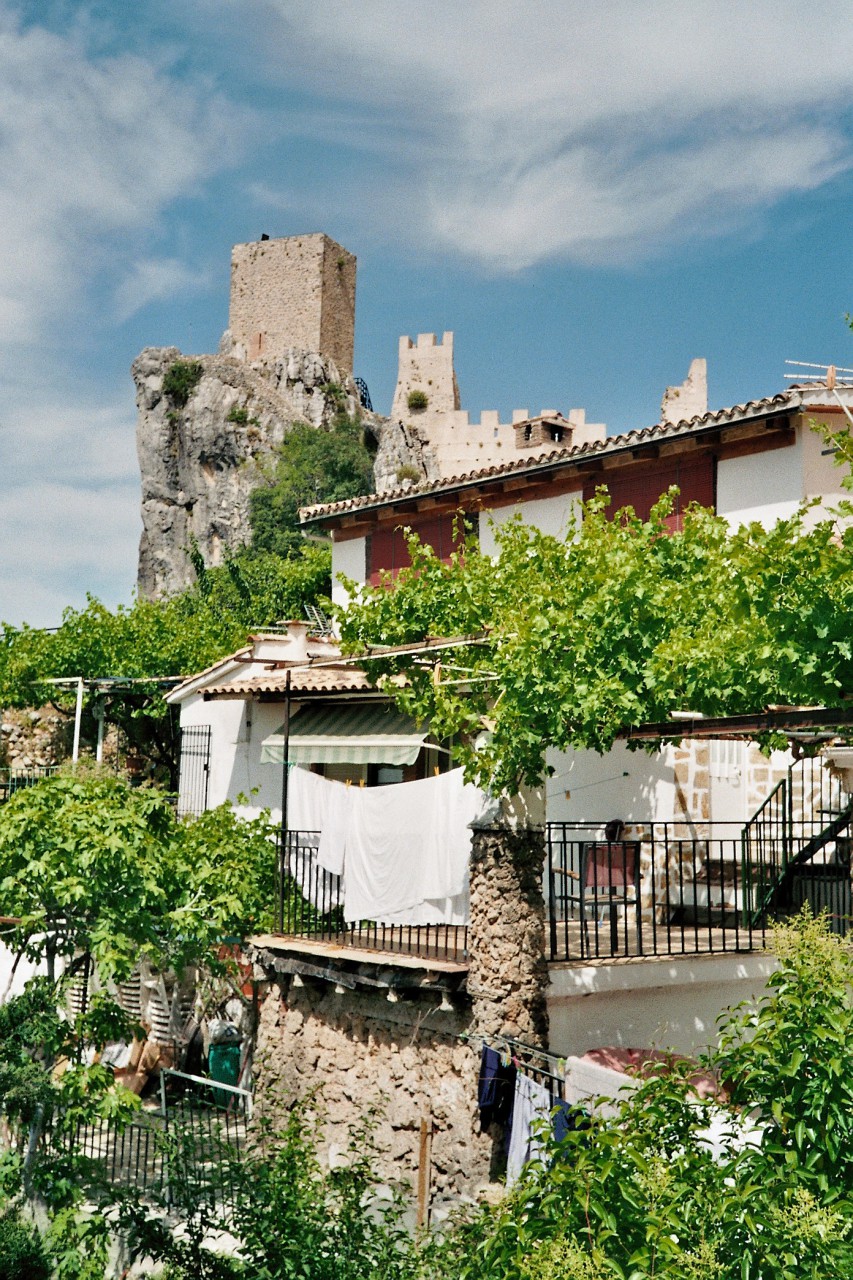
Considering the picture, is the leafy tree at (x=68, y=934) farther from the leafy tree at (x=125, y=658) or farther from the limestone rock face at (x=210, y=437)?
the limestone rock face at (x=210, y=437)

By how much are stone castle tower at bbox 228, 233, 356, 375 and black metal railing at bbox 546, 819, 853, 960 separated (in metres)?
45.9

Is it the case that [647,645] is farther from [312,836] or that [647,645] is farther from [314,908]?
[314,908]

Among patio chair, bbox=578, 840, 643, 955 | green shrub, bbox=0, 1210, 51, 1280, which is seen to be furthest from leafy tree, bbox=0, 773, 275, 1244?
patio chair, bbox=578, 840, 643, 955

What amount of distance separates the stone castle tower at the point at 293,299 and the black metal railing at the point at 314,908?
4656cm

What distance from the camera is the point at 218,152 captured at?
58.9ft

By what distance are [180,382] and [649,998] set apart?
46.1 metres

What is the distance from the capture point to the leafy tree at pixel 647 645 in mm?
7430

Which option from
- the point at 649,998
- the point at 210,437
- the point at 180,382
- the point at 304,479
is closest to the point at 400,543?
the point at 649,998

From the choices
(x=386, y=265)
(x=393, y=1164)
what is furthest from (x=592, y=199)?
(x=386, y=265)

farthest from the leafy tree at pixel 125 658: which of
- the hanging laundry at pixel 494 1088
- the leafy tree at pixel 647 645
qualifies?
the hanging laundry at pixel 494 1088

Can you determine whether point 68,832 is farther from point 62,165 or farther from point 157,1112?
point 62,165

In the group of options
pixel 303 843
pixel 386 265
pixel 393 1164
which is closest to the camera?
pixel 393 1164

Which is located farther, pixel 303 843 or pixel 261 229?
pixel 261 229

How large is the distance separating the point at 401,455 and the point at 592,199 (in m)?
32.6
